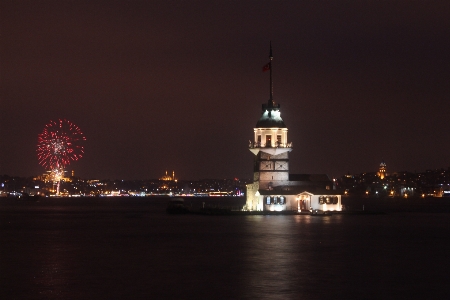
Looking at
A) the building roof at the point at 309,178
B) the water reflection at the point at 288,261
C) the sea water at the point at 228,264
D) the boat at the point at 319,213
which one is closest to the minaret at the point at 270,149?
the building roof at the point at 309,178

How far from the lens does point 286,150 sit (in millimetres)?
83375

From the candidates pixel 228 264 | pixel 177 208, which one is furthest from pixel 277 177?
pixel 228 264

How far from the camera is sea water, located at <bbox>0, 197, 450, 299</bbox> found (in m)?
30.7

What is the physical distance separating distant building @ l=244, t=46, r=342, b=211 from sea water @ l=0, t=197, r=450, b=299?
1790cm

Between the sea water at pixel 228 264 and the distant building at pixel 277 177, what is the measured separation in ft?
58.7

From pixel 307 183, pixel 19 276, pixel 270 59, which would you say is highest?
pixel 270 59

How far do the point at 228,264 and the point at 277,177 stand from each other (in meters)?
44.1

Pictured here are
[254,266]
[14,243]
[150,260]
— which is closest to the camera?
[254,266]

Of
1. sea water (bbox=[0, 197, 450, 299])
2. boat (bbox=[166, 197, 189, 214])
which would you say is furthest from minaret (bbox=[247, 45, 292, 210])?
boat (bbox=[166, 197, 189, 214])

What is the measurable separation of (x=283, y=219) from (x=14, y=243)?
31.8m

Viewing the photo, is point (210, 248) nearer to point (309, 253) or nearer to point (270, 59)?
point (309, 253)

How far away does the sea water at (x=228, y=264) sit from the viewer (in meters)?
30.7

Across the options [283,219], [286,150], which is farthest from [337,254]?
[286,150]

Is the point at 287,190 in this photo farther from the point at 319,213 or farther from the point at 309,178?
the point at 319,213
